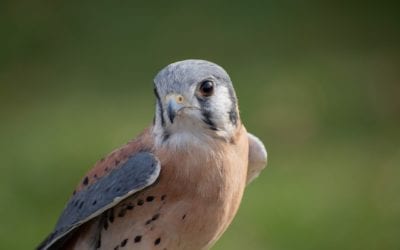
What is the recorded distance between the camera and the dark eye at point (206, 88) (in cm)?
397

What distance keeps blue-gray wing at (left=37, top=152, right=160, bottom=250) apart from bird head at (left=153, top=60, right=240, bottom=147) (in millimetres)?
131

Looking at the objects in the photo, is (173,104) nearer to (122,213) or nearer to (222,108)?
(222,108)

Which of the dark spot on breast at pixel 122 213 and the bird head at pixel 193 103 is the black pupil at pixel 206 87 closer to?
the bird head at pixel 193 103

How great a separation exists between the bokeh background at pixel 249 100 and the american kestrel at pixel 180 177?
8.69ft

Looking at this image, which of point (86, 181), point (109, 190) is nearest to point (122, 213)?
point (109, 190)

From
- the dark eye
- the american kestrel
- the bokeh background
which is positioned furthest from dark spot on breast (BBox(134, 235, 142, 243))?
the bokeh background

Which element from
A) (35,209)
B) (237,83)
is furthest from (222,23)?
(35,209)

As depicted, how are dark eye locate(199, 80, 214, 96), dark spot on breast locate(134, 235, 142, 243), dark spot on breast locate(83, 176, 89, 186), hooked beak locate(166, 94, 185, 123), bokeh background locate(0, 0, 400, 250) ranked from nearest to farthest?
hooked beak locate(166, 94, 185, 123)
dark eye locate(199, 80, 214, 96)
dark spot on breast locate(134, 235, 142, 243)
dark spot on breast locate(83, 176, 89, 186)
bokeh background locate(0, 0, 400, 250)

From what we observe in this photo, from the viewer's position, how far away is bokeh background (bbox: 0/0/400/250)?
707 cm

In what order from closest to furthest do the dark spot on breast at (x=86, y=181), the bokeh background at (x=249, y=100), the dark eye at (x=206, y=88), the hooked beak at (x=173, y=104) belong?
the hooked beak at (x=173, y=104)
the dark eye at (x=206, y=88)
the dark spot on breast at (x=86, y=181)
the bokeh background at (x=249, y=100)

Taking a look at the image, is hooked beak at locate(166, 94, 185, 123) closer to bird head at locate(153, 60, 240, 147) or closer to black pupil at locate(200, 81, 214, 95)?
bird head at locate(153, 60, 240, 147)

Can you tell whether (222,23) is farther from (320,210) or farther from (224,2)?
(320,210)

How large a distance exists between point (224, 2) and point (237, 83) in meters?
1.45

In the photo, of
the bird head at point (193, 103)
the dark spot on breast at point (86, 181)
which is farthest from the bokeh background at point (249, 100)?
the bird head at point (193, 103)
